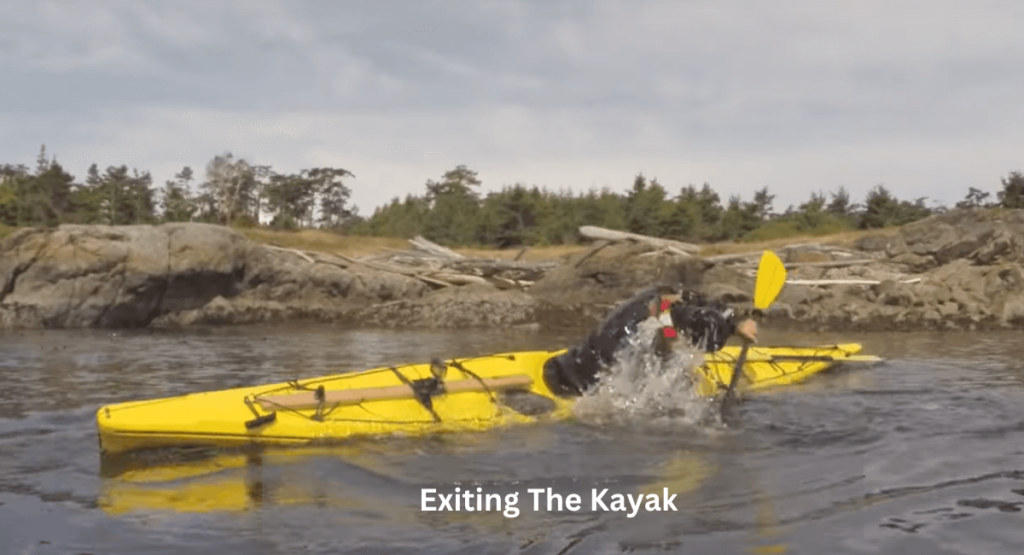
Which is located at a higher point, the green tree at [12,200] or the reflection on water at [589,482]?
the green tree at [12,200]

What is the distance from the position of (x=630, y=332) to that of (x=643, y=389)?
48cm

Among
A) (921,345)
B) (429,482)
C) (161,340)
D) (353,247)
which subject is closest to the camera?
(429,482)

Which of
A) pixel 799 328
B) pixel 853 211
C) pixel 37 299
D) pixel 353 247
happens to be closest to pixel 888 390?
pixel 799 328

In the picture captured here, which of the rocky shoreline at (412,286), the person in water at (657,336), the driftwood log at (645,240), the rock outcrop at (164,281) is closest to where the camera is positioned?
the person in water at (657,336)

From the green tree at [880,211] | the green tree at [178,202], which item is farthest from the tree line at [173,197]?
the green tree at [880,211]

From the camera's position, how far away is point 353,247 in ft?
84.5

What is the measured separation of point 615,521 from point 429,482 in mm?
1291

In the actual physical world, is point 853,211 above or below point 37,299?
above

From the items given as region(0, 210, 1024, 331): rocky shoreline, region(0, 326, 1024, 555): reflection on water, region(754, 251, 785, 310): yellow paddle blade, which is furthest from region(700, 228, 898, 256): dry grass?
region(754, 251, 785, 310): yellow paddle blade

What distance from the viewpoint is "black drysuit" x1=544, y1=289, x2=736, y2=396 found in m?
7.48

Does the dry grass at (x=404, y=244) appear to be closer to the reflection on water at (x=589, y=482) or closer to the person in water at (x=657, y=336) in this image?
the reflection on water at (x=589, y=482)

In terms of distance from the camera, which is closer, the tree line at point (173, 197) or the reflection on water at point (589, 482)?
the reflection on water at point (589, 482)

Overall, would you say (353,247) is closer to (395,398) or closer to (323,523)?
(395,398)

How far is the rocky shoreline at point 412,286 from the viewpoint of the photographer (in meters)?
16.9
